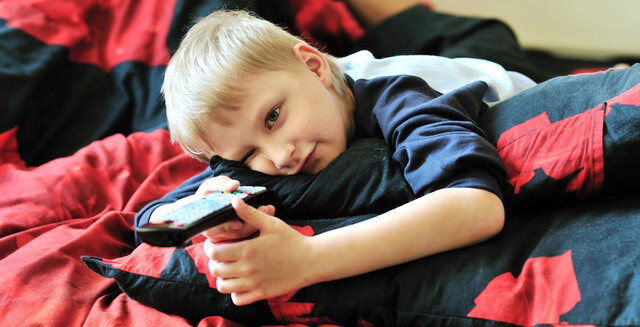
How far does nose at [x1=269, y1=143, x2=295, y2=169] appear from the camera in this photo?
0.76 meters

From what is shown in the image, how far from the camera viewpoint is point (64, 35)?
3.83ft

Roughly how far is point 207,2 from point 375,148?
2.32 feet

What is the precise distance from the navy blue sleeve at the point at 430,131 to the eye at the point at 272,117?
151mm

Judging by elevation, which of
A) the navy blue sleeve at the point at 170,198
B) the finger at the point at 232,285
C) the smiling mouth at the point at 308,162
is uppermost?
the smiling mouth at the point at 308,162

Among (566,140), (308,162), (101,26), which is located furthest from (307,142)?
(101,26)

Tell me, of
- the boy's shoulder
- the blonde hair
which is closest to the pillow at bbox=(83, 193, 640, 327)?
the blonde hair

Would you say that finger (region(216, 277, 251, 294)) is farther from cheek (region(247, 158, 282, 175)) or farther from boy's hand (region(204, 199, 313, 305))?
cheek (region(247, 158, 282, 175))

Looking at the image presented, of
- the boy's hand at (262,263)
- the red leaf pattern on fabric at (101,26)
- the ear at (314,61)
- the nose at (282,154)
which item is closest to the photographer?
the boy's hand at (262,263)

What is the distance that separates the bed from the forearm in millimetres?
19

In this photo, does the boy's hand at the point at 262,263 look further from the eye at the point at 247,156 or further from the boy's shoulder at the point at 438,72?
the boy's shoulder at the point at 438,72

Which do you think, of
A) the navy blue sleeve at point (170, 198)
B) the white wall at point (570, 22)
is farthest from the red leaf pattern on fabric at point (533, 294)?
the white wall at point (570, 22)

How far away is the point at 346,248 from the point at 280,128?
0.24 m

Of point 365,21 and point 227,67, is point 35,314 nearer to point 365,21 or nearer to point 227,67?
point 227,67

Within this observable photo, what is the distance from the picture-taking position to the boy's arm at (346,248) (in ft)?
1.99
